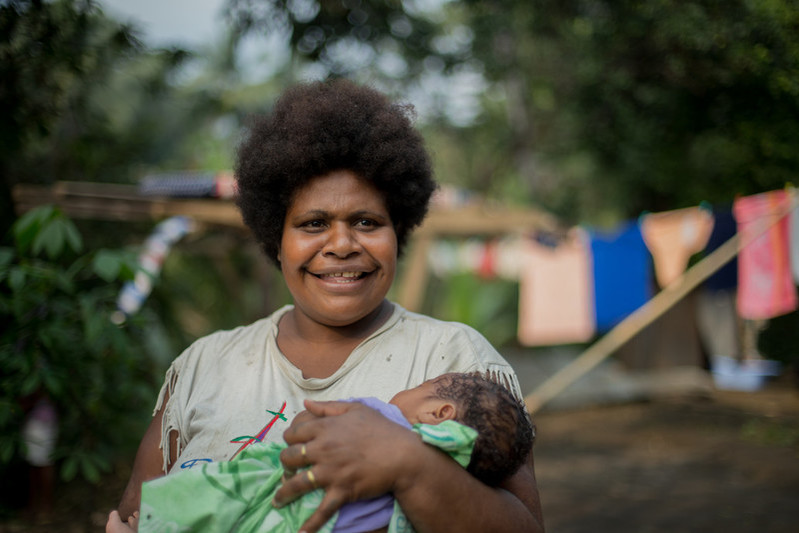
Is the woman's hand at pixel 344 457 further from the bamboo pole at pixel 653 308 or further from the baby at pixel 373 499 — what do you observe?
the bamboo pole at pixel 653 308

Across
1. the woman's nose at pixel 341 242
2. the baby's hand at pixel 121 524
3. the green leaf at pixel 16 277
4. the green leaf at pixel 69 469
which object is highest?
the woman's nose at pixel 341 242

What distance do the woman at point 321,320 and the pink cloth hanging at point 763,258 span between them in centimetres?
397

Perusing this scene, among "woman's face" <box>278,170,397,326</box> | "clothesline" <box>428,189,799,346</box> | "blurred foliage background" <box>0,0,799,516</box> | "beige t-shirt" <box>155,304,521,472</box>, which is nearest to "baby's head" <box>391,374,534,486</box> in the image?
"beige t-shirt" <box>155,304,521,472</box>

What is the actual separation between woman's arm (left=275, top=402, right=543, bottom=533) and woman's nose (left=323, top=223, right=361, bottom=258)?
1.68 ft

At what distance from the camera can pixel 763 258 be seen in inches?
212

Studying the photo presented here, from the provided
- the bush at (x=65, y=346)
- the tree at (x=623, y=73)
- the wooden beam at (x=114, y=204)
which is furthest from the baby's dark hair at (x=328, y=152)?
the tree at (x=623, y=73)

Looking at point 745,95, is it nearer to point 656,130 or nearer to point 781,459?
point 656,130

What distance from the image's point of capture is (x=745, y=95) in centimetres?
464

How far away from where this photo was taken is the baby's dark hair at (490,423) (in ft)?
5.24

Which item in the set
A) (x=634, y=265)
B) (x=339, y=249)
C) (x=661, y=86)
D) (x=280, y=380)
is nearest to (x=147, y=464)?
(x=280, y=380)

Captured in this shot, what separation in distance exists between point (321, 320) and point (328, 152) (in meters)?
0.49

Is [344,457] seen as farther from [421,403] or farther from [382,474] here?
[421,403]

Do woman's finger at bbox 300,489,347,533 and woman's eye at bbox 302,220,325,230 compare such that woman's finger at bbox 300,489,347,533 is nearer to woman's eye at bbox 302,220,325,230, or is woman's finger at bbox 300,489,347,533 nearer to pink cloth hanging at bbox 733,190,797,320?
woman's eye at bbox 302,220,325,230

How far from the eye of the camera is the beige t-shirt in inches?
72.2
